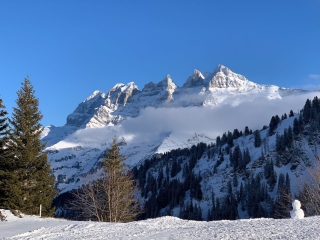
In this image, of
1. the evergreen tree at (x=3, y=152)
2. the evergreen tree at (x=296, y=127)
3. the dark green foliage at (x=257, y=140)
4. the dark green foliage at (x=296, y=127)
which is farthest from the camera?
the dark green foliage at (x=257, y=140)

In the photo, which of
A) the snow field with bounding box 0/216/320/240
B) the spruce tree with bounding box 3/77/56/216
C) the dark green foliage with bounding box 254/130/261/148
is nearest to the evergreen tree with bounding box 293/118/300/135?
the dark green foliage with bounding box 254/130/261/148

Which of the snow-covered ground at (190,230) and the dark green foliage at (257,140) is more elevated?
the dark green foliage at (257,140)

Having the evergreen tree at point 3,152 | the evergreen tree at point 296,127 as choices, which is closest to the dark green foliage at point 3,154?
the evergreen tree at point 3,152

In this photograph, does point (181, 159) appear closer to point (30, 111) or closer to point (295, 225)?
point (30, 111)

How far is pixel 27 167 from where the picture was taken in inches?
1336

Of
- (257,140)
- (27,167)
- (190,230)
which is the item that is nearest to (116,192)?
(27,167)

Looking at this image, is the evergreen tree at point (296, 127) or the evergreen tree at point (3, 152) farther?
the evergreen tree at point (296, 127)

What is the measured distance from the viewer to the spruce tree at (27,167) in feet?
103

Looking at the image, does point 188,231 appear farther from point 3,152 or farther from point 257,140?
point 257,140

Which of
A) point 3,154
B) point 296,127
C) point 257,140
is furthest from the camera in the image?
point 257,140

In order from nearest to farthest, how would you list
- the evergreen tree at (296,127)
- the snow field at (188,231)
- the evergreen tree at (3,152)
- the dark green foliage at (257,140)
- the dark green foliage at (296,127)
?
the snow field at (188,231) < the evergreen tree at (3,152) < the dark green foliage at (296,127) < the evergreen tree at (296,127) < the dark green foliage at (257,140)

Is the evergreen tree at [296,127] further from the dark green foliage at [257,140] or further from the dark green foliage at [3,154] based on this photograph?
the dark green foliage at [3,154]

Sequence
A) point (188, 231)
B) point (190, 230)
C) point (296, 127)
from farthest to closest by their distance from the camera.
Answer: point (296, 127)
point (190, 230)
point (188, 231)

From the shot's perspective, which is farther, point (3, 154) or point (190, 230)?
point (3, 154)
